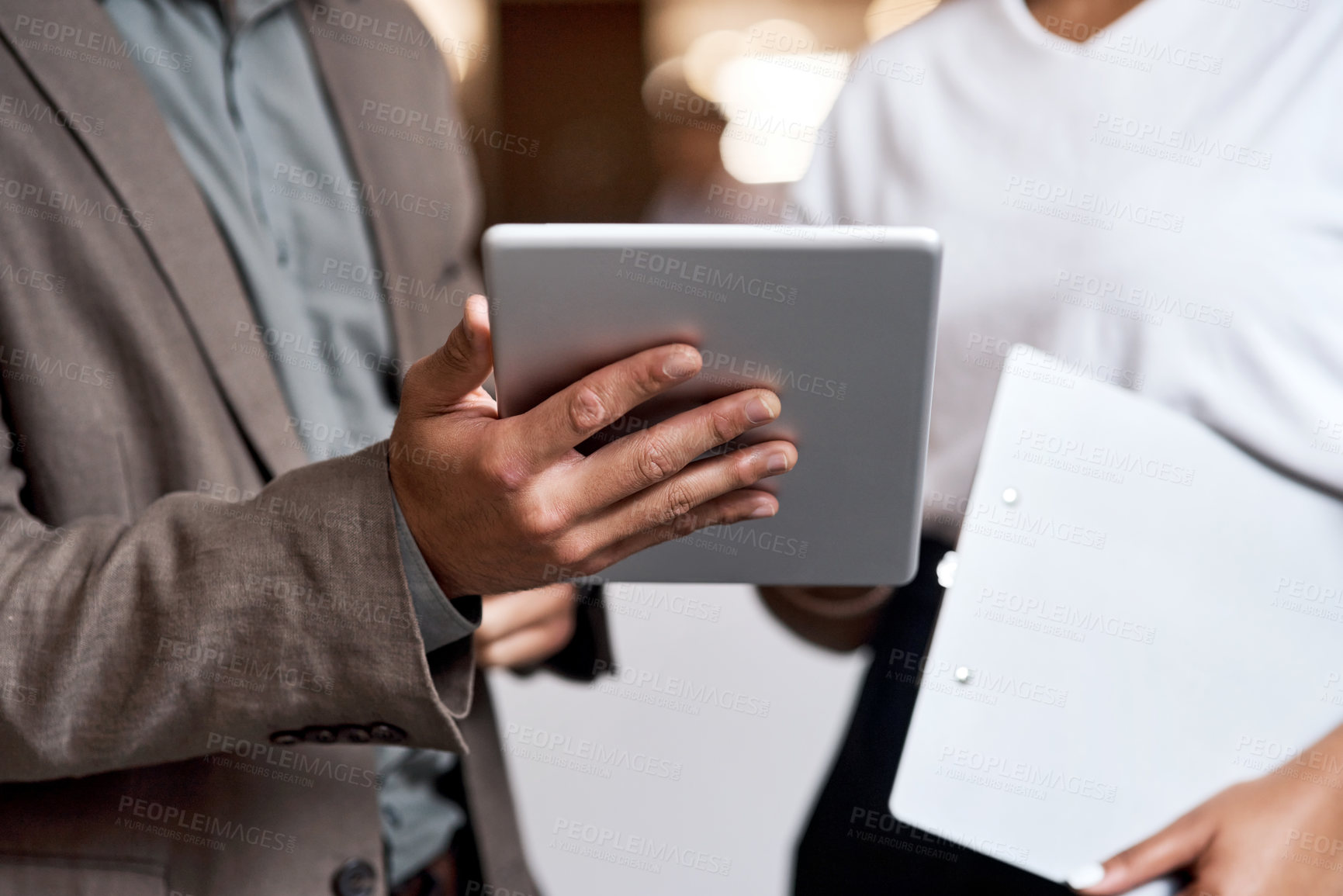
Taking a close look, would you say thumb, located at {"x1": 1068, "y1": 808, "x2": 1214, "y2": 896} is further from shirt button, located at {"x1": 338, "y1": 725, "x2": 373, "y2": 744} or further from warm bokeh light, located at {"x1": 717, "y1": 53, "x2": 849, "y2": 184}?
warm bokeh light, located at {"x1": 717, "y1": 53, "x2": 849, "y2": 184}

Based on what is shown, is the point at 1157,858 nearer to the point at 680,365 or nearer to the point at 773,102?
the point at 680,365

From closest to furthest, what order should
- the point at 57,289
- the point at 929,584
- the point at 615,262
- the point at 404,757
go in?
1. the point at 615,262
2. the point at 57,289
3. the point at 404,757
4. the point at 929,584

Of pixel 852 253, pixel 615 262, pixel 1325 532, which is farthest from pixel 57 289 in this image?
pixel 1325 532

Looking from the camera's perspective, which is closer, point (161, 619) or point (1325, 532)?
point (161, 619)

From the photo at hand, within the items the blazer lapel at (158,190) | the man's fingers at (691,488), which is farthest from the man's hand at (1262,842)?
the blazer lapel at (158,190)

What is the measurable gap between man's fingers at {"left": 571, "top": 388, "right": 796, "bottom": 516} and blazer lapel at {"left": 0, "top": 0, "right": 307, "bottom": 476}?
1.30ft

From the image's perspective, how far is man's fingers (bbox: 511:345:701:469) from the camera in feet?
1.77

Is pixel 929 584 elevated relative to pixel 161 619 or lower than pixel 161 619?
lower

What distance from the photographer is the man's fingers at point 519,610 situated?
0.88 m

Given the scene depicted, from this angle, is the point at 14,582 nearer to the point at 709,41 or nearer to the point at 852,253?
the point at 852,253

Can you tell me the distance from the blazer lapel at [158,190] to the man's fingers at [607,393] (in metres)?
0.39

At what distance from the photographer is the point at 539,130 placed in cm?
371

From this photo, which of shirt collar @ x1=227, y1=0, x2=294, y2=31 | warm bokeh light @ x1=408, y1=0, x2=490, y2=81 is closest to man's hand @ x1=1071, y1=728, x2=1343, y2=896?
shirt collar @ x1=227, y1=0, x2=294, y2=31

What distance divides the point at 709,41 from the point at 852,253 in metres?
3.48
